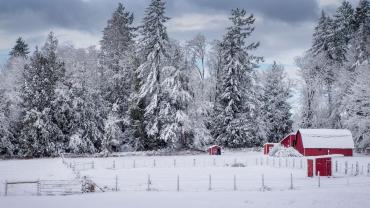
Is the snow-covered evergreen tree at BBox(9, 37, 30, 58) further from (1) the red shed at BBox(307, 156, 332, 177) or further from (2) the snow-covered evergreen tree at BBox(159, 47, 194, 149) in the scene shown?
(1) the red shed at BBox(307, 156, 332, 177)

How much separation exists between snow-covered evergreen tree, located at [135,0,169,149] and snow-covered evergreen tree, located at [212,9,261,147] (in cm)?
1111

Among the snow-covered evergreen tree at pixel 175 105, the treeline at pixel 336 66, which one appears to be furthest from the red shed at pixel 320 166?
the treeline at pixel 336 66

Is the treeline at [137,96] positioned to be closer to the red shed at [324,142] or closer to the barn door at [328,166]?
the red shed at [324,142]

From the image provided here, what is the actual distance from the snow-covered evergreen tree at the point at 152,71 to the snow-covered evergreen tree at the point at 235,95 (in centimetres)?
1111

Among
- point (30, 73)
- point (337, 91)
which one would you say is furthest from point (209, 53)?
point (30, 73)

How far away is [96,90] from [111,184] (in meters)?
39.8

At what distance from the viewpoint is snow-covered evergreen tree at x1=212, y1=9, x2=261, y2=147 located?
70188 mm

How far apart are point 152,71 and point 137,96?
4517 millimetres

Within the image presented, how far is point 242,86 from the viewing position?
73.0 metres

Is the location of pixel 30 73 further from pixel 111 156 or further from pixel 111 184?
pixel 111 184

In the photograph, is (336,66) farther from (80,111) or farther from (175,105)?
(80,111)

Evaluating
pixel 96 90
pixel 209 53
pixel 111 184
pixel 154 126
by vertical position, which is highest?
pixel 209 53

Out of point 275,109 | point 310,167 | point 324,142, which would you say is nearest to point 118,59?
point 275,109

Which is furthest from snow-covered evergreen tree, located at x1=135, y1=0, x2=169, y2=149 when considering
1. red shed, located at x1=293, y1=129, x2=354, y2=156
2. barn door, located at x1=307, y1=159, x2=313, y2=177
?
barn door, located at x1=307, y1=159, x2=313, y2=177
